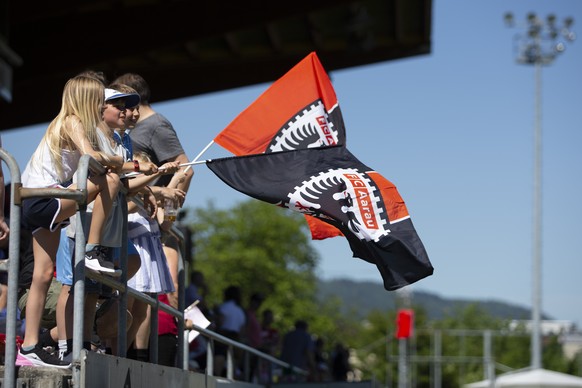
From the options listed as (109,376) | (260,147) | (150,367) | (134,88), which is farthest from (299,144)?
(109,376)

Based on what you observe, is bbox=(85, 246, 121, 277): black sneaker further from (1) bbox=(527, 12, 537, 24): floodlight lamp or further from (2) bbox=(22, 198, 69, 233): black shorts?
(1) bbox=(527, 12, 537, 24): floodlight lamp

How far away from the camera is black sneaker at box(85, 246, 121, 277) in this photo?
5195mm

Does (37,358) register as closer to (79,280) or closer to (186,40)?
(79,280)

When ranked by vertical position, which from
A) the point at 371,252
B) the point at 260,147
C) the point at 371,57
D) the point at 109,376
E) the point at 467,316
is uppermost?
the point at 371,57

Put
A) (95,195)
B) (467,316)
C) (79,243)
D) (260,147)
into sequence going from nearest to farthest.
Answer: (79,243) → (95,195) → (260,147) → (467,316)

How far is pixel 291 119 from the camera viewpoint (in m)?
8.25

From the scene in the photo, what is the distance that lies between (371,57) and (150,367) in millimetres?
21324

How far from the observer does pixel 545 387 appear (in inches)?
1375

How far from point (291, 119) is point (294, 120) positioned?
3 centimetres

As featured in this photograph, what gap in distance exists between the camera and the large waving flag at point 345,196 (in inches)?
260

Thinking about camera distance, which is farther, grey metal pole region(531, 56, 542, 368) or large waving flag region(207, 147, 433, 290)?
grey metal pole region(531, 56, 542, 368)

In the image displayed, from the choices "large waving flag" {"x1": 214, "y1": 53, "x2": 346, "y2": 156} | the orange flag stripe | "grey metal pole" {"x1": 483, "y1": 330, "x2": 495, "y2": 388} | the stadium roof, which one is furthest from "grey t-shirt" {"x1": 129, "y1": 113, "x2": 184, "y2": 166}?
"grey metal pole" {"x1": 483, "y1": 330, "x2": 495, "y2": 388}

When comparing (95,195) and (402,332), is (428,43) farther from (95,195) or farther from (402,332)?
(95,195)

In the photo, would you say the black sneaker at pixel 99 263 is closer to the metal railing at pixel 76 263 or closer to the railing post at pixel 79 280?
the metal railing at pixel 76 263
